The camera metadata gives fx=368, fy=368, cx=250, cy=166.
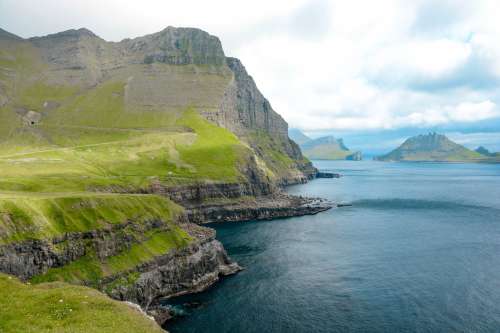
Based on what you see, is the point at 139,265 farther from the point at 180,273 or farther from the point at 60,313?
the point at 60,313

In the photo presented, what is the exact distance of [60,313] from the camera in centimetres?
4388

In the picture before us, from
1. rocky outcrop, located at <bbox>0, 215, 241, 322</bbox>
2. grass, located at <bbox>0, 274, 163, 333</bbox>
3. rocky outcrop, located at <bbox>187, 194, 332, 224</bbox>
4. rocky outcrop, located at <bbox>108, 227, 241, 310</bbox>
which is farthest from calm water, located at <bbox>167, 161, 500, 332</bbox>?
grass, located at <bbox>0, 274, 163, 333</bbox>

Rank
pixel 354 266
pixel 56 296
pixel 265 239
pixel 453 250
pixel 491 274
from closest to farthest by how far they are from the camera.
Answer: pixel 56 296 → pixel 491 274 → pixel 354 266 → pixel 453 250 → pixel 265 239

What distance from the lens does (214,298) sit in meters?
88.5

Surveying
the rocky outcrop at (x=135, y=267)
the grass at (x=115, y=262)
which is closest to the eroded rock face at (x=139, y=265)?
the rocky outcrop at (x=135, y=267)

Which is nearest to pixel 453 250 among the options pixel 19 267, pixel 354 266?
pixel 354 266

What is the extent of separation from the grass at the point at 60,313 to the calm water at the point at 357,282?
30.1 meters

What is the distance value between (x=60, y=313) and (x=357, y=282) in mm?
75461

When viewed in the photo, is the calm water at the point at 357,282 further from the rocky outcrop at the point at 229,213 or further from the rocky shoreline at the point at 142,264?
the rocky outcrop at the point at 229,213

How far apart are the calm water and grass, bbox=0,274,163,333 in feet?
98.9

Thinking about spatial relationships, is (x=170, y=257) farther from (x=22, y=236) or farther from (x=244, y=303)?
(x=22, y=236)

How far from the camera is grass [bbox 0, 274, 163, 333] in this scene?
40688 mm

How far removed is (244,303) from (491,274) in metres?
70.5

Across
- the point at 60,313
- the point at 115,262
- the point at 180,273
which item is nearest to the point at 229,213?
the point at 180,273
